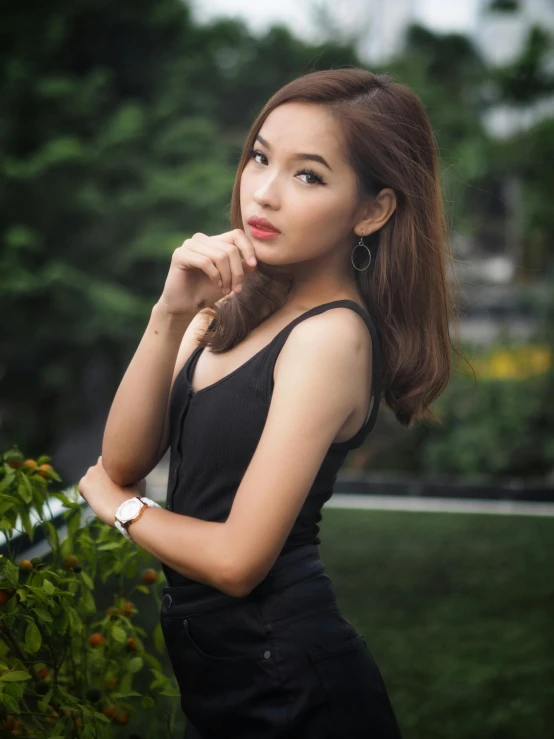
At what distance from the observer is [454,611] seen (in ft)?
14.8

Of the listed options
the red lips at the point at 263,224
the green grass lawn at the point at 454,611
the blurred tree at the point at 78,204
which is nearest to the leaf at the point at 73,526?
the red lips at the point at 263,224

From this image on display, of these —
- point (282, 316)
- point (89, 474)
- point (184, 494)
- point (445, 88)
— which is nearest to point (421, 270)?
point (282, 316)

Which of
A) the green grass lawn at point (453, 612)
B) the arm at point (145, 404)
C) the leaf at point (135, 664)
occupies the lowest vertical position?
the green grass lawn at point (453, 612)

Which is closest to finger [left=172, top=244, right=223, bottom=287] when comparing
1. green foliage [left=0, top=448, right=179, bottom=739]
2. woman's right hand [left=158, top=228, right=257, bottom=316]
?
woman's right hand [left=158, top=228, right=257, bottom=316]

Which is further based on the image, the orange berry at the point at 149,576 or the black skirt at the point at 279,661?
the orange berry at the point at 149,576

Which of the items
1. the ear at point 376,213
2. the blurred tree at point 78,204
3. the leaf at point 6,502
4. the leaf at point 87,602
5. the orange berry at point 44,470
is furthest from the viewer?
the blurred tree at point 78,204

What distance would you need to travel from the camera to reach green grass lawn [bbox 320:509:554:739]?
3.48 metres

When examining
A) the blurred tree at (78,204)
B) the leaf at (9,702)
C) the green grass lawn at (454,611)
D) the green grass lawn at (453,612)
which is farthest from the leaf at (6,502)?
the blurred tree at (78,204)

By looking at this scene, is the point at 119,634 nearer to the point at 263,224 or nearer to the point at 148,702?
the point at 148,702

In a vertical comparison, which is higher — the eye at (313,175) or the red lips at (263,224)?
the eye at (313,175)

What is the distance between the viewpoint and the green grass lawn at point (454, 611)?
11.4 ft

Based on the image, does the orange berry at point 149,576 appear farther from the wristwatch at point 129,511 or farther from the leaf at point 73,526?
the wristwatch at point 129,511

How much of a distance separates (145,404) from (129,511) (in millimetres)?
188

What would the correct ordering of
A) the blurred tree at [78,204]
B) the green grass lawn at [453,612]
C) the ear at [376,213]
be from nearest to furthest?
the ear at [376,213] → the green grass lawn at [453,612] → the blurred tree at [78,204]
